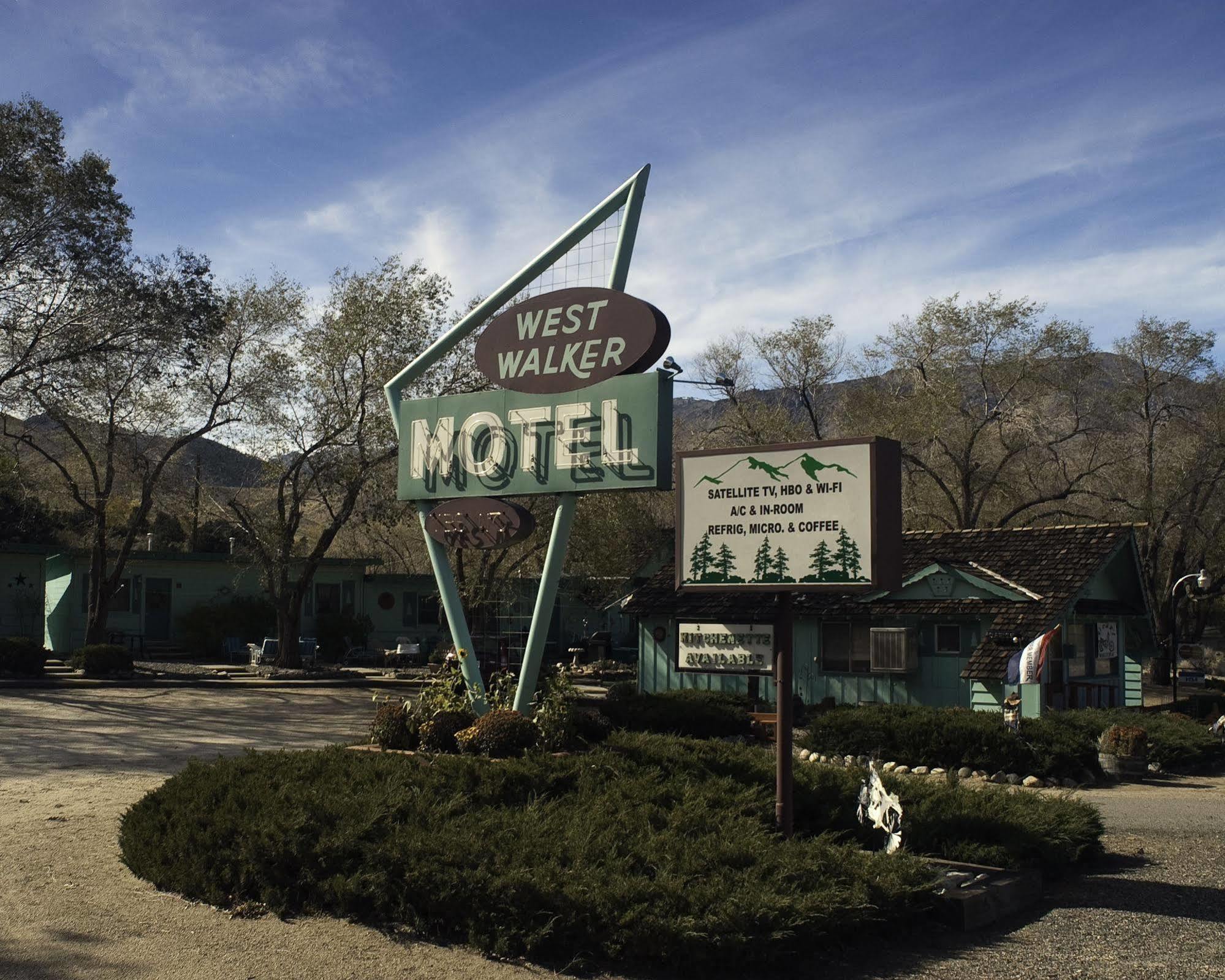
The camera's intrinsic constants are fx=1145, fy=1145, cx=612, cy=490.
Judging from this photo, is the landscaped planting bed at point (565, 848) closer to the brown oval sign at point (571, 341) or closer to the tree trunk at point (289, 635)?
the brown oval sign at point (571, 341)

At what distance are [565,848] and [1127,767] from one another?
39.6ft

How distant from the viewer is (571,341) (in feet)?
40.0

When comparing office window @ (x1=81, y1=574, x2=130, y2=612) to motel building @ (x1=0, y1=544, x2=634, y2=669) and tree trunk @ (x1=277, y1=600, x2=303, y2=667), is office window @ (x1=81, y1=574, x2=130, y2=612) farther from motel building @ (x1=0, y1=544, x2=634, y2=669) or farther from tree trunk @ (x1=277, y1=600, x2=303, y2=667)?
tree trunk @ (x1=277, y1=600, x2=303, y2=667)

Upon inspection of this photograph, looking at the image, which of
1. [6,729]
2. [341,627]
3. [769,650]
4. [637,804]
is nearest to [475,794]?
[637,804]

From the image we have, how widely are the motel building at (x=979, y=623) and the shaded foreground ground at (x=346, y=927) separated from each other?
293 inches

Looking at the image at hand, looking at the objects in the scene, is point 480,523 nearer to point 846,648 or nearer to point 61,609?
point 846,648

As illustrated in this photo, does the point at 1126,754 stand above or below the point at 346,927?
above

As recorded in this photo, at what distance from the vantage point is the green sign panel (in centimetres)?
1162

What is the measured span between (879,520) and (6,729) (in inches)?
610

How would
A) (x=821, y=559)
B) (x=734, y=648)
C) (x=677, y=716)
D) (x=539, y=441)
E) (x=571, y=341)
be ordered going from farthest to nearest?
1. (x=677, y=716)
2. (x=539, y=441)
3. (x=571, y=341)
4. (x=734, y=648)
5. (x=821, y=559)

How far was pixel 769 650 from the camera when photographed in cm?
1016

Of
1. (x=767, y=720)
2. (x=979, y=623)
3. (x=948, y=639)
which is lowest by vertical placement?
(x=767, y=720)

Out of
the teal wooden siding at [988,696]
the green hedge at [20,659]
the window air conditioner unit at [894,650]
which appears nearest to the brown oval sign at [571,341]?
the teal wooden siding at [988,696]

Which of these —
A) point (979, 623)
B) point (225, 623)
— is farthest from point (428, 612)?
→ point (979, 623)
